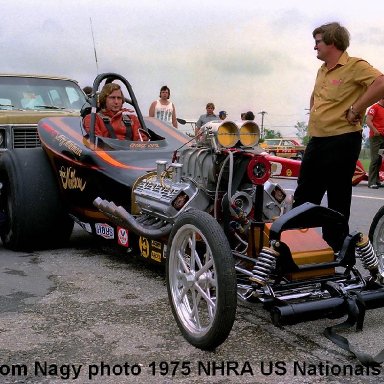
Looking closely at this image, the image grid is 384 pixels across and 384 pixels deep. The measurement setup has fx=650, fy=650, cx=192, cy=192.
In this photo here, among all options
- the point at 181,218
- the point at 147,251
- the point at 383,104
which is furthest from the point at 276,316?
the point at 383,104

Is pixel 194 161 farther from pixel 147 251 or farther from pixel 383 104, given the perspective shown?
pixel 383 104

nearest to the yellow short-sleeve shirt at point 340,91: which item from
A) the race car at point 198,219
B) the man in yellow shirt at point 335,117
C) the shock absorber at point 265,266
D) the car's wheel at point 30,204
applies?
the man in yellow shirt at point 335,117

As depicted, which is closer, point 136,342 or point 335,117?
point 136,342

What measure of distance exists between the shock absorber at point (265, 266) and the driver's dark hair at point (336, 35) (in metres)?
1.69

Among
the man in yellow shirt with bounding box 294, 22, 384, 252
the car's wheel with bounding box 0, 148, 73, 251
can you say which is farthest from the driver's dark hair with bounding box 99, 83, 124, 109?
the man in yellow shirt with bounding box 294, 22, 384, 252

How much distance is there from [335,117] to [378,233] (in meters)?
0.81

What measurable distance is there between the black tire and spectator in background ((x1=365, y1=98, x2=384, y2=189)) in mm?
8552

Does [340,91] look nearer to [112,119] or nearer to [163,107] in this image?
[112,119]

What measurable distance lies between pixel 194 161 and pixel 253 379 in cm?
171

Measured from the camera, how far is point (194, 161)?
428 centimetres

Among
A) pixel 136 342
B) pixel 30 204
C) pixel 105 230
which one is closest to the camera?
pixel 136 342

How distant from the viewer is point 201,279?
336 cm

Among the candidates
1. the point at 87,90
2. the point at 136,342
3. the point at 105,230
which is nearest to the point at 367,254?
the point at 136,342

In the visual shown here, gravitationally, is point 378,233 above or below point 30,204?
above
